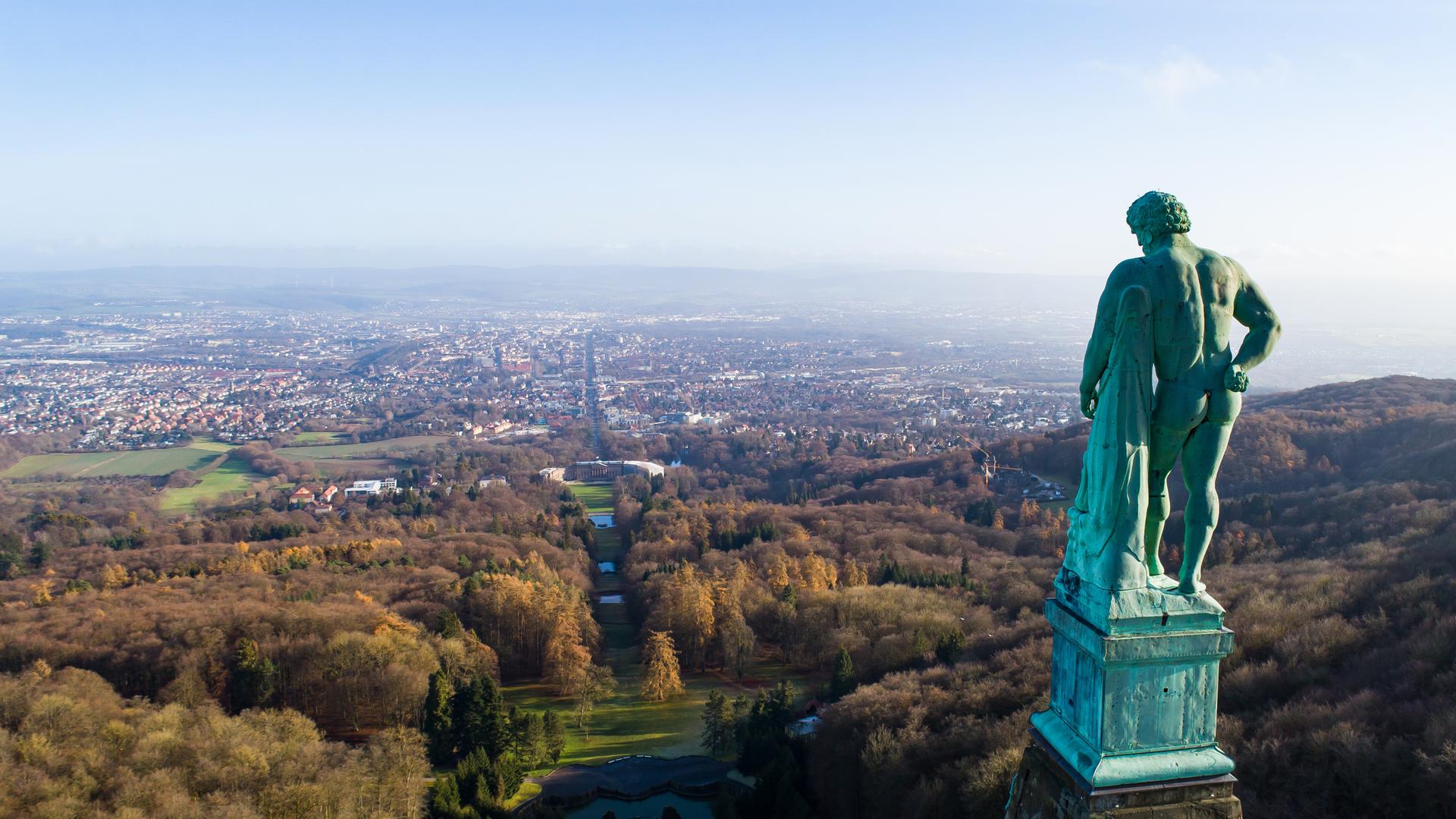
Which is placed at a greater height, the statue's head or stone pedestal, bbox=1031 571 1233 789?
the statue's head

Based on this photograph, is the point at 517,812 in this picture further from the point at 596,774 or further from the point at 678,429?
the point at 678,429

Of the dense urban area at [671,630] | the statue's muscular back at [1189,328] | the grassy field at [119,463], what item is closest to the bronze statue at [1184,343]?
the statue's muscular back at [1189,328]

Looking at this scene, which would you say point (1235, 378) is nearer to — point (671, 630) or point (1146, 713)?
point (1146, 713)

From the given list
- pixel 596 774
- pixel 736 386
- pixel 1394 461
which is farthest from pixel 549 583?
pixel 736 386

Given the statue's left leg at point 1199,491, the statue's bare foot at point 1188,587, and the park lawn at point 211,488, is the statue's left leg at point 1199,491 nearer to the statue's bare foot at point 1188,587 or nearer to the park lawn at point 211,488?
the statue's bare foot at point 1188,587

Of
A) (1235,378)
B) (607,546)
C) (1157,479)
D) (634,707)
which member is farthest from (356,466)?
(1235,378)

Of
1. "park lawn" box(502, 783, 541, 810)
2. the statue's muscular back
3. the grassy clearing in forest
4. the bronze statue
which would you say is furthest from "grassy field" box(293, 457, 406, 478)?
the statue's muscular back

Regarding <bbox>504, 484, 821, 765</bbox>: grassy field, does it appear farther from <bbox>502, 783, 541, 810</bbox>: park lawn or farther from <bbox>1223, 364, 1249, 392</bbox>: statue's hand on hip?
<bbox>1223, 364, 1249, 392</bbox>: statue's hand on hip
